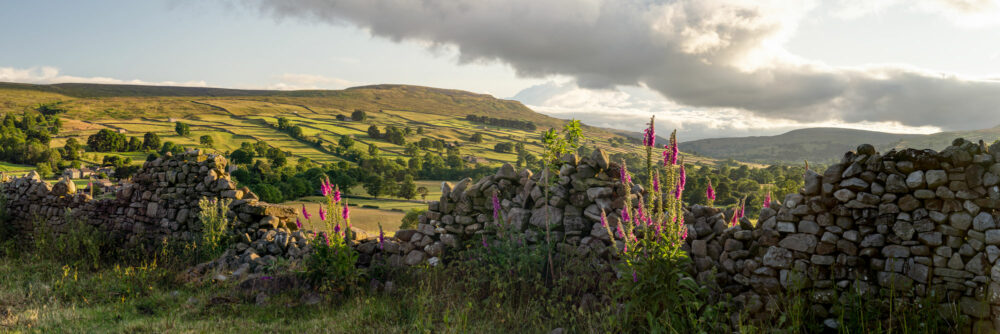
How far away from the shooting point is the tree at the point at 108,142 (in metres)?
62.9

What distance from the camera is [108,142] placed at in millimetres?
63375

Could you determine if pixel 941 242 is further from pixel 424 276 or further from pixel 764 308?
pixel 424 276

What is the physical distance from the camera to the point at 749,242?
570 centimetres

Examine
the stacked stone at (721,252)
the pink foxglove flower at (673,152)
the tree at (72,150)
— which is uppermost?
the pink foxglove flower at (673,152)

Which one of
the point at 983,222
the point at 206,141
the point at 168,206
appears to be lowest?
the point at 206,141

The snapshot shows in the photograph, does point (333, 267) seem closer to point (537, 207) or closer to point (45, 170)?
point (537, 207)

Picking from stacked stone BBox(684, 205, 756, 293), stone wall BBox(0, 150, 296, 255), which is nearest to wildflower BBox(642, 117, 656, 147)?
stacked stone BBox(684, 205, 756, 293)

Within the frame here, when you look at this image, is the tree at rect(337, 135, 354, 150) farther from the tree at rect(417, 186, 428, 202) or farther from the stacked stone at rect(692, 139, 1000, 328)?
the stacked stone at rect(692, 139, 1000, 328)

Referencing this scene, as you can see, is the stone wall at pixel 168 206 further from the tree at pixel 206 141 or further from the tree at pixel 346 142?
the tree at pixel 346 142

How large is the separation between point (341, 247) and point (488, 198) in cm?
257

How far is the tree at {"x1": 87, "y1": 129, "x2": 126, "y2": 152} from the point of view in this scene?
A: 62906 millimetres

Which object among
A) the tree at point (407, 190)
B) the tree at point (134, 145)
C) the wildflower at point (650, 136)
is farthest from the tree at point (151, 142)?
the wildflower at point (650, 136)

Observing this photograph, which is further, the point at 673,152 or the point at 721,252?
the point at 721,252

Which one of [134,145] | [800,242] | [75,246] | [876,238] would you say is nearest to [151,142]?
[134,145]
